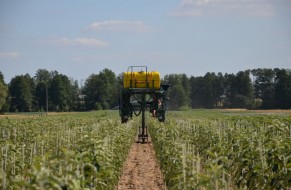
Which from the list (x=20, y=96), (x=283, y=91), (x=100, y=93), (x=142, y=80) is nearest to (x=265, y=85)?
(x=283, y=91)

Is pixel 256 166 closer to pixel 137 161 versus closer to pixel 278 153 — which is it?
pixel 278 153

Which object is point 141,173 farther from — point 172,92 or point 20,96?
point 172,92

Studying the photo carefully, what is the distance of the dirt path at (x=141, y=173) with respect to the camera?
13.0m

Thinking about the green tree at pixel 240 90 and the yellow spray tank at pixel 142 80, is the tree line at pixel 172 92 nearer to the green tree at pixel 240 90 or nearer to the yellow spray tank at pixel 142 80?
the green tree at pixel 240 90

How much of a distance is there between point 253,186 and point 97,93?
334 feet

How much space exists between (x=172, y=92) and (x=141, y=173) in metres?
96.0

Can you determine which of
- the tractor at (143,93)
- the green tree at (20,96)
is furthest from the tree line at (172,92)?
the tractor at (143,93)

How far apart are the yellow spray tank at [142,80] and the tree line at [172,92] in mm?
76111

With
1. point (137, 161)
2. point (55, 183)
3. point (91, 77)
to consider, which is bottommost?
point (137, 161)

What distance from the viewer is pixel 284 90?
101m

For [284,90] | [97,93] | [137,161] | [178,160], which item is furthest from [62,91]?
[178,160]

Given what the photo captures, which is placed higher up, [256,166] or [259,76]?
[259,76]

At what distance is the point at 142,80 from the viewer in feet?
69.1

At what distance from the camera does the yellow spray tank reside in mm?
20906
